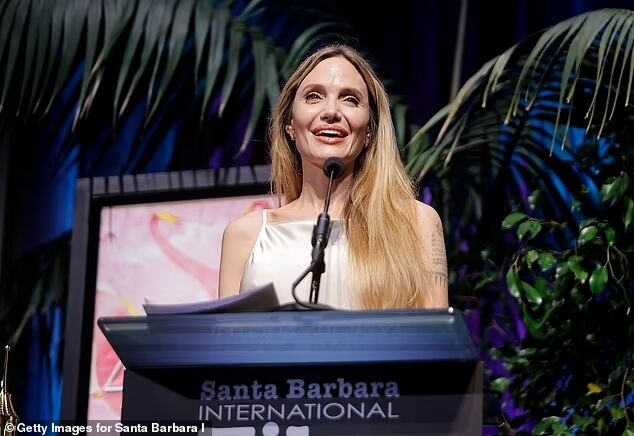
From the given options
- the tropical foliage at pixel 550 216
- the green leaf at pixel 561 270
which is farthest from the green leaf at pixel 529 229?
the green leaf at pixel 561 270

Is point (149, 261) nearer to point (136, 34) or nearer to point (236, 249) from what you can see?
point (136, 34)

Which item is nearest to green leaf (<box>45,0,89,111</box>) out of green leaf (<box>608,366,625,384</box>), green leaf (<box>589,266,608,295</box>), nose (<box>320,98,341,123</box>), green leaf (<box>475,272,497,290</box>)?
green leaf (<box>475,272,497,290</box>)

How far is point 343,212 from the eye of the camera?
252 cm

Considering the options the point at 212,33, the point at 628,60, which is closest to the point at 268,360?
the point at 628,60

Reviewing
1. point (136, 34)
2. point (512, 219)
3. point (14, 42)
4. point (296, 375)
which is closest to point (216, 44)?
point (136, 34)

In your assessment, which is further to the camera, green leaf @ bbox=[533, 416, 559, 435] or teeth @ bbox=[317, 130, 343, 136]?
green leaf @ bbox=[533, 416, 559, 435]

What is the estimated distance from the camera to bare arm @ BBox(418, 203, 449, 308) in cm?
239

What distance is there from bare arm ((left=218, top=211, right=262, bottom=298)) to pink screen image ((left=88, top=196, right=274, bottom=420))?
116 centimetres

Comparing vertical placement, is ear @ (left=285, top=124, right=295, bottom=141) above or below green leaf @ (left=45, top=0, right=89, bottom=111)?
below

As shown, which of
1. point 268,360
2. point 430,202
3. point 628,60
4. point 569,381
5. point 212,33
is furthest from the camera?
point 212,33

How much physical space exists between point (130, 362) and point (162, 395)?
0.07m

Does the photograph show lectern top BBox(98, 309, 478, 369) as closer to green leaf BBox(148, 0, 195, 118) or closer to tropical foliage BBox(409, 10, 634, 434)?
tropical foliage BBox(409, 10, 634, 434)

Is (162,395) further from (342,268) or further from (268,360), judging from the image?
(342,268)

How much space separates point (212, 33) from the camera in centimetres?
384
